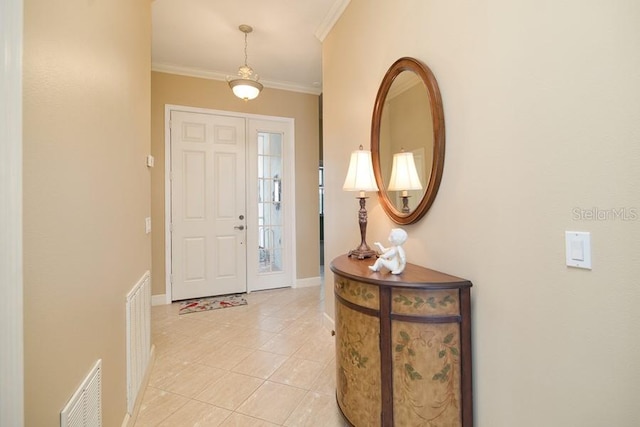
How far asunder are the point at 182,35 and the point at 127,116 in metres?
2.02

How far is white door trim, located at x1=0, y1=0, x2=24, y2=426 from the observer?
0.64 meters

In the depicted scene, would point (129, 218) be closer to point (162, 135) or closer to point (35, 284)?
point (35, 284)

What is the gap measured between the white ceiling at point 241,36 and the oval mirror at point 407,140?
1.30 metres

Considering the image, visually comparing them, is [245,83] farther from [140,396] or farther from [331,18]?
[140,396]

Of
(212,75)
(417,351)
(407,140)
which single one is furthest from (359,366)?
(212,75)

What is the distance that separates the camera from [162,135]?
3760mm

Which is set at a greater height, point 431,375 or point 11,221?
point 11,221

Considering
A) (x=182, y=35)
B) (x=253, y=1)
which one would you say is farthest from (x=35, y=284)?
(x=182, y=35)

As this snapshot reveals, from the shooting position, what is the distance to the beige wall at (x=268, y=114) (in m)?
3.75

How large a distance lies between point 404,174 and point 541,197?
0.82 meters

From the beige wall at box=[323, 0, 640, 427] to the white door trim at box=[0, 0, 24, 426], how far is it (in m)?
1.53

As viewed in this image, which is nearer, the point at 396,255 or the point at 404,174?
the point at 396,255

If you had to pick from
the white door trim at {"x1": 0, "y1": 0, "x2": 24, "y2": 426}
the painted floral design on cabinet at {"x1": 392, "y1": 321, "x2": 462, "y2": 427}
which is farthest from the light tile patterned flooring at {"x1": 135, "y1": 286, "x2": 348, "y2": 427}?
the white door trim at {"x1": 0, "y1": 0, "x2": 24, "y2": 426}

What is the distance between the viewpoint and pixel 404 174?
181 centimetres
